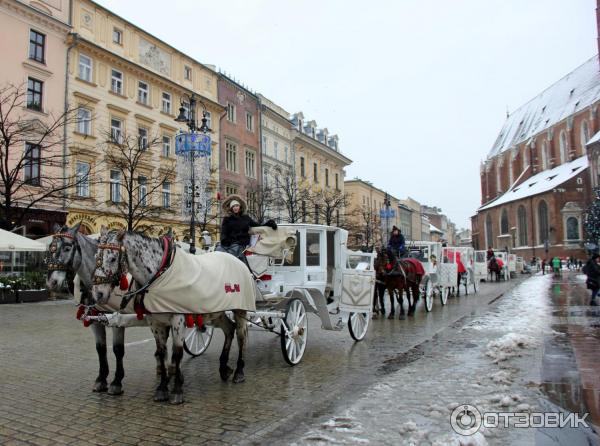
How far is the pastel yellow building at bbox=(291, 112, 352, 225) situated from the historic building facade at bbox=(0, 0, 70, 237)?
24.1m

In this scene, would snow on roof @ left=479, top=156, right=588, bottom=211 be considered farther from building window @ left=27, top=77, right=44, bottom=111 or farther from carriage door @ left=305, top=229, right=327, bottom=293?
carriage door @ left=305, top=229, right=327, bottom=293

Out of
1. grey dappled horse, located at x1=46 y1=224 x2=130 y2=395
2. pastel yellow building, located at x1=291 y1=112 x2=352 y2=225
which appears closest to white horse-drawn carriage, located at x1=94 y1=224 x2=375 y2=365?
grey dappled horse, located at x1=46 y1=224 x2=130 y2=395

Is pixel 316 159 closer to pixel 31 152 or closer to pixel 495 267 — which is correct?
pixel 495 267

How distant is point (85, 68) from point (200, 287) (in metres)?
26.0

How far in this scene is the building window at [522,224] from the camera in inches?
2670

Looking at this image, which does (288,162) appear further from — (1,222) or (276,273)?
(276,273)

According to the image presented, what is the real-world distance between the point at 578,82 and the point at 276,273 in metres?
79.2

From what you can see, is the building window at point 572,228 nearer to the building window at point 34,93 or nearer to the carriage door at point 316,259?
the building window at point 34,93

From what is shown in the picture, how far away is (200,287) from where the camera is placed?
208 inches

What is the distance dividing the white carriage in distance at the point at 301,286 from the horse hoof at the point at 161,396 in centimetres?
167

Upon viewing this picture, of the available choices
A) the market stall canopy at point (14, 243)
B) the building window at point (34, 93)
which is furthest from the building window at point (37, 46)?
the market stall canopy at point (14, 243)

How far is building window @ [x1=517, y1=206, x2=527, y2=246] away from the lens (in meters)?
67.8

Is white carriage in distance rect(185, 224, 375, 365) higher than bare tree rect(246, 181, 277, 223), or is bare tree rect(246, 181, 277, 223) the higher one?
bare tree rect(246, 181, 277, 223)

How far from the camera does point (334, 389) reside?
5.75m
